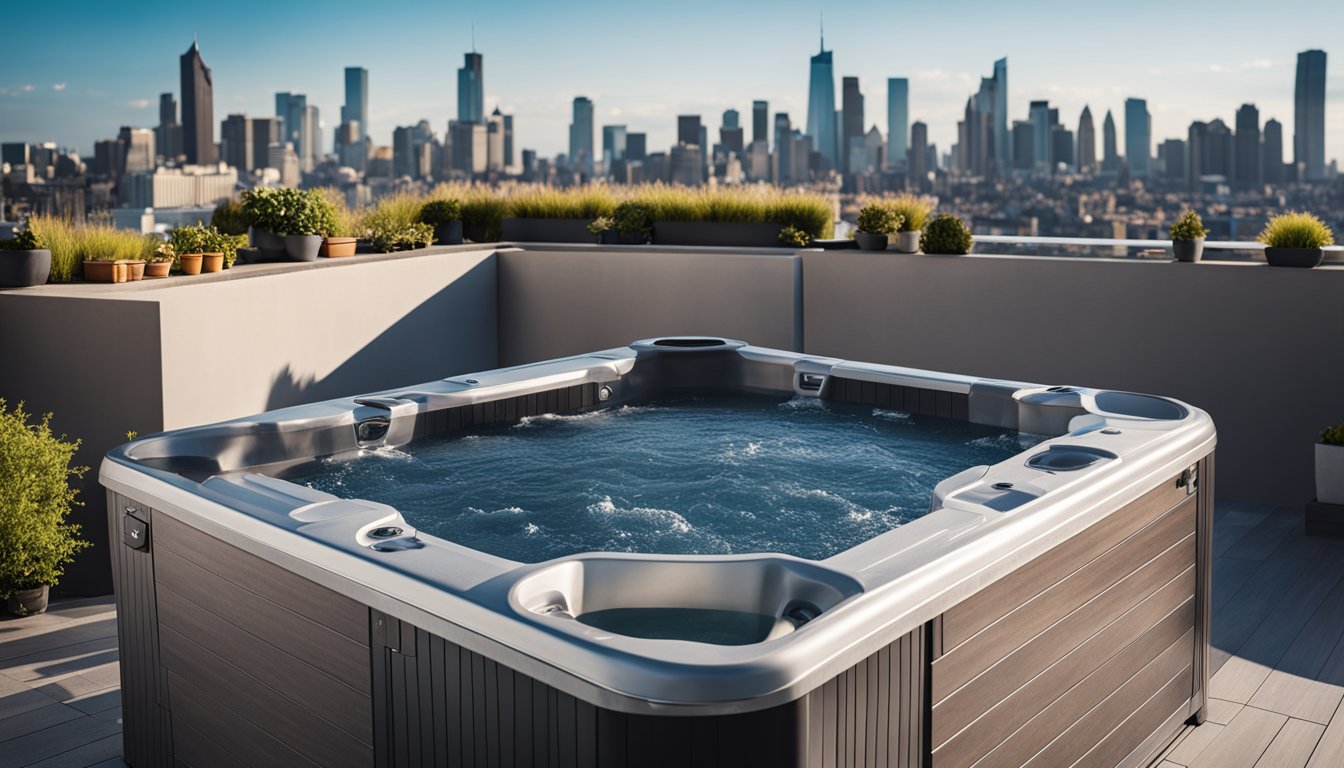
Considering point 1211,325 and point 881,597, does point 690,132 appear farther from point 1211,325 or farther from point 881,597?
point 881,597

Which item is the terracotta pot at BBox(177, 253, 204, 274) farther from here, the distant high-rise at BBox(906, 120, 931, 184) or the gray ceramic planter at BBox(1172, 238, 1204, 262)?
the distant high-rise at BBox(906, 120, 931, 184)

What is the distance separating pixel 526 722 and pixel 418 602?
0.27 meters

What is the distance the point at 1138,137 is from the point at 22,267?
11742 mm

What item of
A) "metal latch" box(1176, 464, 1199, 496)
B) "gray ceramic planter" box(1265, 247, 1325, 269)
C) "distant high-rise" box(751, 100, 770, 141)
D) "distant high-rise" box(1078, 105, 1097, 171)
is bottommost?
"metal latch" box(1176, 464, 1199, 496)

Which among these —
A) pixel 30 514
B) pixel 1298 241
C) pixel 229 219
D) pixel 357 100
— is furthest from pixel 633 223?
pixel 357 100

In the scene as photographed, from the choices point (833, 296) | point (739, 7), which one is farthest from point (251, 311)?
point (739, 7)

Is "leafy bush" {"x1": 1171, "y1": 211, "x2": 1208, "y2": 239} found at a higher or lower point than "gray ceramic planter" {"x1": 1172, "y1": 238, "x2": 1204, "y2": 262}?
higher

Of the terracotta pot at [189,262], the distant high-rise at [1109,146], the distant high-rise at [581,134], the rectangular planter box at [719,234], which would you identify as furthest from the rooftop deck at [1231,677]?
the distant high-rise at [581,134]

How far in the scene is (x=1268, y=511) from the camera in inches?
183

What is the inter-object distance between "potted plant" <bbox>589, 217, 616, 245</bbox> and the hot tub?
2.94 m

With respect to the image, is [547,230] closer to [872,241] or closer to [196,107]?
[872,241]

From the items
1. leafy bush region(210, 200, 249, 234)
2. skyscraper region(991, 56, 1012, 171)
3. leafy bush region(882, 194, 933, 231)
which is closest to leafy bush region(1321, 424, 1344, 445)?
leafy bush region(882, 194, 933, 231)

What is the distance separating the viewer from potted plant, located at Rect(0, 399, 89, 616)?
3283 millimetres

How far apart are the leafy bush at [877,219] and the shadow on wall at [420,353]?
1985 millimetres
